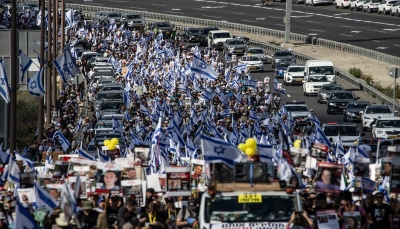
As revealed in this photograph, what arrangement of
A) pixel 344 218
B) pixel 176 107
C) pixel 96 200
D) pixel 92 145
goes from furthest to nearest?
pixel 176 107 < pixel 92 145 < pixel 96 200 < pixel 344 218

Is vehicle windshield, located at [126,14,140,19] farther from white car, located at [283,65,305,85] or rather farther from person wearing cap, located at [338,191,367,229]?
person wearing cap, located at [338,191,367,229]

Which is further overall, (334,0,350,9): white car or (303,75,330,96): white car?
(334,0,350,9): white car

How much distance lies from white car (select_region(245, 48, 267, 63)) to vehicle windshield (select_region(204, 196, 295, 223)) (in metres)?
49.4

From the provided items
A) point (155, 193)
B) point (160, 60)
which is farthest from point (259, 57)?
point (155, 193)

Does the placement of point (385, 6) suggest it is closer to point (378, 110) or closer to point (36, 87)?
point (378, 110)

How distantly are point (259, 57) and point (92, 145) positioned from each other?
31309mm

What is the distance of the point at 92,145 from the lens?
120 feet

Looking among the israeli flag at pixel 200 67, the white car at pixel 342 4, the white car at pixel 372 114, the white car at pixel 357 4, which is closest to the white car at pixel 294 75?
the white car at pixel 372 114

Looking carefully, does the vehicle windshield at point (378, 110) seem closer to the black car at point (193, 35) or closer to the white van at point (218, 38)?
the white van at point (218, 38)

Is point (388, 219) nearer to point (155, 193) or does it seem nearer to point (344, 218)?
point (344, 218)

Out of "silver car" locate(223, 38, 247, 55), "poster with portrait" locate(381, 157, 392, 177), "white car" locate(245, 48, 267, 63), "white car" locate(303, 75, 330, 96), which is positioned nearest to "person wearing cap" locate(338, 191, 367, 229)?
"poster with portrait" locate(381, 157, 392, 177)

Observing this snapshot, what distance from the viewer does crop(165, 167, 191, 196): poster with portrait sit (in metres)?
20.8

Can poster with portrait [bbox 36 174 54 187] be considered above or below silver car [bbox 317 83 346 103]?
above

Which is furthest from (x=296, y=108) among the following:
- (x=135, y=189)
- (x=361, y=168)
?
(x=135, y=189)
